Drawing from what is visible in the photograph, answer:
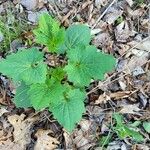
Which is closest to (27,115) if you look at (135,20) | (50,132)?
(50,132)

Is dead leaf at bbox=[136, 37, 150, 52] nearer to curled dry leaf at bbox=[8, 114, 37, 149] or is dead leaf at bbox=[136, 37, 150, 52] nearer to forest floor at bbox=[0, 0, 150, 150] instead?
forest floor at bbox=[0, 0, 150, 150]

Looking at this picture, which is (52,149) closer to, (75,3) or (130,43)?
(130,43)

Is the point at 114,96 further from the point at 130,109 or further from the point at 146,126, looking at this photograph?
the point at 146,126

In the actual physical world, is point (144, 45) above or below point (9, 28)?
below

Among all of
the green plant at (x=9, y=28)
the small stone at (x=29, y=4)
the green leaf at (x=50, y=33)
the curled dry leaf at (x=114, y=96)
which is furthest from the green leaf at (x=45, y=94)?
the small stone at (x=29, y=4)

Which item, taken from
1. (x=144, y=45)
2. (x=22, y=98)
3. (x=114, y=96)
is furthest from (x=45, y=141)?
(x=144, y=45)

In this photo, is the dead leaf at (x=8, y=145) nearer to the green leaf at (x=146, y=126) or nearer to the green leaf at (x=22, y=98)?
the green leaf at (x=22, y=98)
